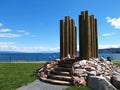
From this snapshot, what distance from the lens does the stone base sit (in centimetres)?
1384

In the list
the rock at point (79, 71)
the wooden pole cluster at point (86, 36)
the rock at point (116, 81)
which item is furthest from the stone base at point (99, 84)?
the wooden pole cluster at point (86, 36)

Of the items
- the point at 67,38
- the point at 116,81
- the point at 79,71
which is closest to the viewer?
the point at 116,81

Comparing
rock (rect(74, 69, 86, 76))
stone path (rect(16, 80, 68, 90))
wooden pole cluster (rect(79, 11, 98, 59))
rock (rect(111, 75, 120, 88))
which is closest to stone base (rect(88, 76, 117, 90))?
rock (rect(111, 75, 120, 88))

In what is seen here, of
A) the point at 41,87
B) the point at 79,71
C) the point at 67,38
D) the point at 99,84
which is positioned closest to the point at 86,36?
the point at 79,71

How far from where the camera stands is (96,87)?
14281 mm

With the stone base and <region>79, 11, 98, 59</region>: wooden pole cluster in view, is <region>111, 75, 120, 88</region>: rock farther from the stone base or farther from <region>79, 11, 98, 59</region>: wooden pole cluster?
<region>79, 11, 98, 59</region>: wooden pole cluster

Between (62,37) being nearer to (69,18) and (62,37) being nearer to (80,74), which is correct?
(69,18)

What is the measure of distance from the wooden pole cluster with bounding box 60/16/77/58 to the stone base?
10.1 meters

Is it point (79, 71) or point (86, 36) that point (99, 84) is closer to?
point (79, 71)

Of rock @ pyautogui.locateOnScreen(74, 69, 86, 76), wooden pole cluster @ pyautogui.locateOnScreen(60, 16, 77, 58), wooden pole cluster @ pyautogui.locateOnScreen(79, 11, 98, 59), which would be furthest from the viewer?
wooden pole cluster @ pyautogui.locateOnScreen(60, 16, 77, 58)

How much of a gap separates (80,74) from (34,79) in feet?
10.7

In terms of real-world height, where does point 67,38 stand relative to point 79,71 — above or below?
above

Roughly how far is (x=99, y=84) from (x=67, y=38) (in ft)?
35.8

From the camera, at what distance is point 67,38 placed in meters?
24.7
